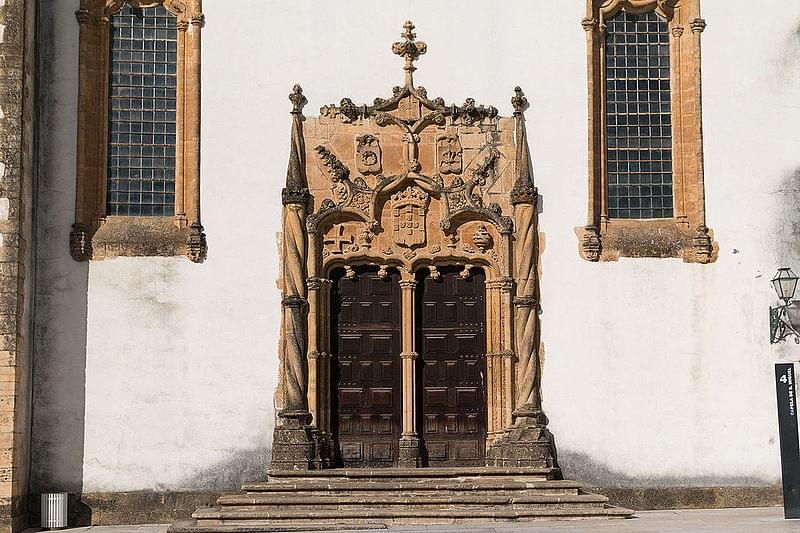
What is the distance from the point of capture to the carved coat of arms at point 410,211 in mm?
18141

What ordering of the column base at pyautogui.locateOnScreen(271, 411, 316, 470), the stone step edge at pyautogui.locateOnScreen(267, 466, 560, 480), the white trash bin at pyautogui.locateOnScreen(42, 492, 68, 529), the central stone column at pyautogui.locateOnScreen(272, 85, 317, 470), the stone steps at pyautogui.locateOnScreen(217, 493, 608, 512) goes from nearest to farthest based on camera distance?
the stone steps at pyautogui.locateOnScreen(217, 493, 608, 512), the white trash bin at pyautogui.locateOnScreen(42, 492, 68, 529), the stone step edge at pyautogui.locateOnScreen(267, 466, 560, 480), the column base at pyautogui.locateOnScreen(271, 411, 316, 470), the central stone column at pyautogui.locateOnScreen(272, 85, 317, 470)

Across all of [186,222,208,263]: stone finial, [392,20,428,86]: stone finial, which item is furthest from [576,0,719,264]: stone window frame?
[186,222,208,263]: stone finial

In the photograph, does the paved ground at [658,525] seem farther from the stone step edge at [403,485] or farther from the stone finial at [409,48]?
the stone finial at [409,48]

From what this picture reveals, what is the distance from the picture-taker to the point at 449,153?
717 inches

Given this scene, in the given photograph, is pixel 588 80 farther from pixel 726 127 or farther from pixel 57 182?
pixel 57 182

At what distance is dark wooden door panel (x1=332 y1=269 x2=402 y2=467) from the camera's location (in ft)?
58.9

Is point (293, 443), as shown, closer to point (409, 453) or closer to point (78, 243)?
point (409, 453)

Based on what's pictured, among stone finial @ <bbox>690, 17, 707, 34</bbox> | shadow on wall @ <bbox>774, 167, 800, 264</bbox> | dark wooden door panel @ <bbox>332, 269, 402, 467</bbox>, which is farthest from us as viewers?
stone finial @ <bbox>690, 17, 707, 34</bbox>

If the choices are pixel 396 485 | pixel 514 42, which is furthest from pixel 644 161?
pixel 396 485

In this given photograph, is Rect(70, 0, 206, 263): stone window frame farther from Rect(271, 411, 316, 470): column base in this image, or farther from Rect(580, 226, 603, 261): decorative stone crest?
Rect(580, 226, 603, 261): decorative stone crest

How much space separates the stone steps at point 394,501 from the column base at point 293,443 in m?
0.23

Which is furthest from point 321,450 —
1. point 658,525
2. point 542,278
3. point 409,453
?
point 658,525

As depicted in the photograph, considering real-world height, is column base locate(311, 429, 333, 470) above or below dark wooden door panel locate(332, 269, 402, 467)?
below

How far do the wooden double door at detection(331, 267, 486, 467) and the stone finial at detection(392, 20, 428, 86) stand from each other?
284 cm
